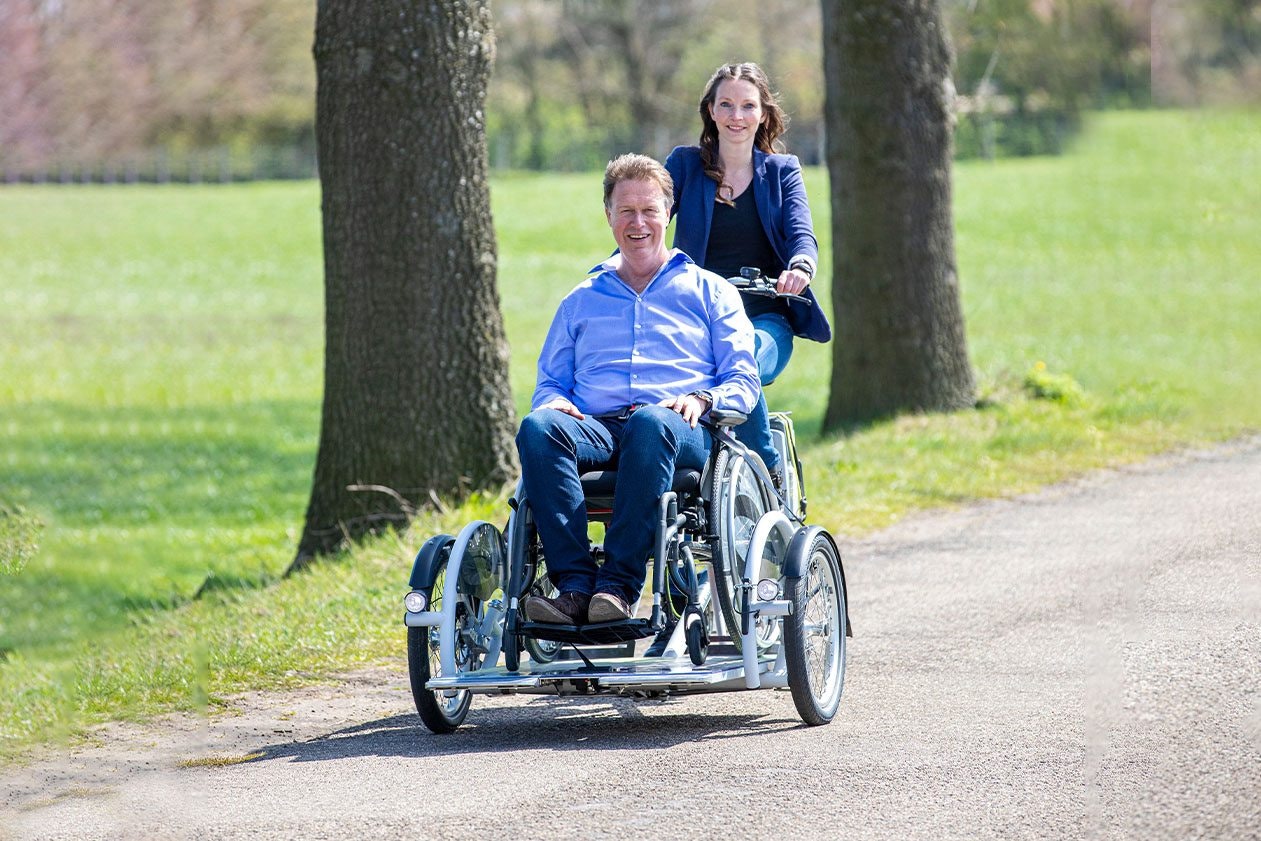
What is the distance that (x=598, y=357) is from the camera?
5.70m

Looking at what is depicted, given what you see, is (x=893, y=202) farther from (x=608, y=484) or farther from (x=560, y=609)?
A: (x=560, y=609)

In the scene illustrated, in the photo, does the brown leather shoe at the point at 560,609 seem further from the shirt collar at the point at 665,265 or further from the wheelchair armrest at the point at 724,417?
the shirt collar at the point at 665,265

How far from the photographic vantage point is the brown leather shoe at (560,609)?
513 centimetres

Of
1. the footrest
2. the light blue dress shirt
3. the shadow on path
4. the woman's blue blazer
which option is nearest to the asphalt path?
the shadow on path

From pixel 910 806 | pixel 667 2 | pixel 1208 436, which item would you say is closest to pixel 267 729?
pixel 910 806

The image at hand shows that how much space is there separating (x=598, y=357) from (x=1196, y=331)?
2.37 meters

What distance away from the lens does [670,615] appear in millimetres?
5324

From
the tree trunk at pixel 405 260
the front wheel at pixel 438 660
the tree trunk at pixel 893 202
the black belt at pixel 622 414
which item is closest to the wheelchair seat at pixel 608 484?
the black belt at pixel 622 414

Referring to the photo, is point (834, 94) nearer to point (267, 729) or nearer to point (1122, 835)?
point (267, 729)

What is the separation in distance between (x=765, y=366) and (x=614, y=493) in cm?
137

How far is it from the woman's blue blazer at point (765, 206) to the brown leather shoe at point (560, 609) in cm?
190

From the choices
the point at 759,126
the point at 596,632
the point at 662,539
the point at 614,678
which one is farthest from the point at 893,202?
the point at 614,678

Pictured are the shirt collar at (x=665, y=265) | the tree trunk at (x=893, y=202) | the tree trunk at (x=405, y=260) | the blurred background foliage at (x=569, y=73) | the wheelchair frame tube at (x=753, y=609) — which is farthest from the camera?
→ the tree trunk at (x=893, y=202)

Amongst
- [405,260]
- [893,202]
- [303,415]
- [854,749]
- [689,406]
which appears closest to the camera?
[854,749]
